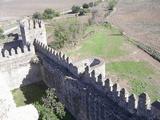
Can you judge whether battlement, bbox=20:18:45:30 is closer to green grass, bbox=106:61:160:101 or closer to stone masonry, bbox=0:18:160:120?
stone masonry, bbox=0:18:160:120

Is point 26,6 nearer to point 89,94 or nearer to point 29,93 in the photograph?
point 29,93

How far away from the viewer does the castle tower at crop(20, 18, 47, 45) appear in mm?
36500

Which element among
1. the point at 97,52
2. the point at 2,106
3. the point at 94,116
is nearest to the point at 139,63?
the point at 97,52

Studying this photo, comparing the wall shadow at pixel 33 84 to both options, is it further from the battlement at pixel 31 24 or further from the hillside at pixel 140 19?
the hillside at pixel 140 19

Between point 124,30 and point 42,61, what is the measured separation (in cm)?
2210

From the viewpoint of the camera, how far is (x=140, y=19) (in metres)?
59.9

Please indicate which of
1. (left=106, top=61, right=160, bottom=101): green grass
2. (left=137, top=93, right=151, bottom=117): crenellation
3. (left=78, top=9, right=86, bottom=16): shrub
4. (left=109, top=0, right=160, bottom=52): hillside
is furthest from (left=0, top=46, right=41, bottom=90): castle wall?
(left=78, top=9, right=86, bottom=16): shrub

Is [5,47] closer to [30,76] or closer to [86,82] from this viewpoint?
[30,76]

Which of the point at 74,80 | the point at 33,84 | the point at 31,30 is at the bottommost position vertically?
the point at 33,84

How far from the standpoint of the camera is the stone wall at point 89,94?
22.2m

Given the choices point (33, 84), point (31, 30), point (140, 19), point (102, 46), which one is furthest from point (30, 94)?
point (140, 19)

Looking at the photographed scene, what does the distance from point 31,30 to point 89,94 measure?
13287 mm

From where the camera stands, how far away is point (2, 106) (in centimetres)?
2645

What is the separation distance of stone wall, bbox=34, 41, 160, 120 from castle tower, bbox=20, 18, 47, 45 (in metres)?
1.60
